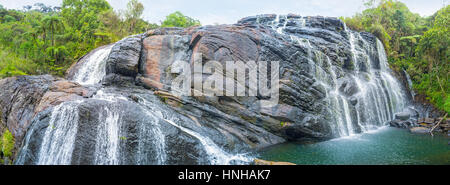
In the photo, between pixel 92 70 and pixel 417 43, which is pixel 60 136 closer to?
pixel 92 70

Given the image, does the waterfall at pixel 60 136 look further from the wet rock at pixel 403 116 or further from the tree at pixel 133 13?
the wet rock at pixel 403 116

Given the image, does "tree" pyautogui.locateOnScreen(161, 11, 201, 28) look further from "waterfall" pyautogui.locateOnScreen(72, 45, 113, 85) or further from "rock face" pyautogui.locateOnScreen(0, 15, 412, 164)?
"rock face" pyautogui.locateOnScreen(0, 15, 412, 164)

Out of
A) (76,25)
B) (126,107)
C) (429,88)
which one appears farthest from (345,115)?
(76,25)

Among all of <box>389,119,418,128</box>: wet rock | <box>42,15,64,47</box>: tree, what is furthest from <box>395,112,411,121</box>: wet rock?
<box>42,15,64,47</box>: tree

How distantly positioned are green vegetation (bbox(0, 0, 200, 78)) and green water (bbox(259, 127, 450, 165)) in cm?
1556

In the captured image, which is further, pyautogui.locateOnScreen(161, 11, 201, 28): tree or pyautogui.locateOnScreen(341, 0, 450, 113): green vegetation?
pyautogui.locateOnScreen(161, 11, 201, 28): tree

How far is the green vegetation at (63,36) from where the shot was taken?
60.1 feet

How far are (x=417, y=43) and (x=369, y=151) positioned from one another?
19989mm

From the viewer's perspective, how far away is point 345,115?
16.0m

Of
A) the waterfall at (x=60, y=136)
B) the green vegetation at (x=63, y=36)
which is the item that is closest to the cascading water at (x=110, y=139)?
the waterfall at (x=60, y=136)

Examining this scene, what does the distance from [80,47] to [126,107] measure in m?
15.0

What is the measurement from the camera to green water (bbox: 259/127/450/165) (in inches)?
431
